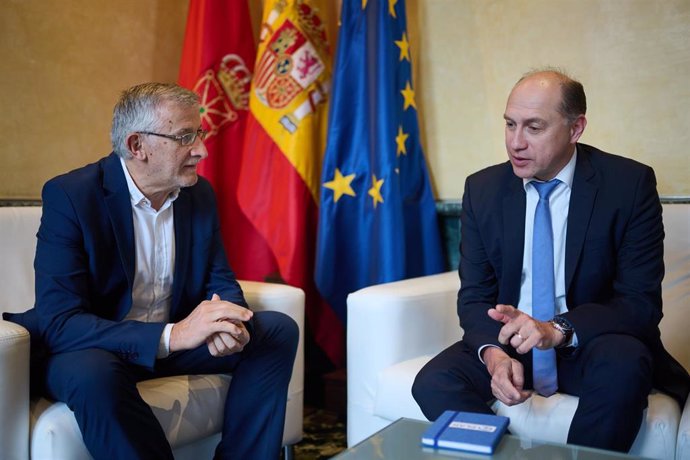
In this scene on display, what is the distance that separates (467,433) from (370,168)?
1813 millimetres

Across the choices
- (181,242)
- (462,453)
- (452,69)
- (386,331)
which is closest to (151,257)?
(181,242)

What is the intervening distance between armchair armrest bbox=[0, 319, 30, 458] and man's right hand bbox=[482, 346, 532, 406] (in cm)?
114

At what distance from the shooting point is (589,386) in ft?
5.60

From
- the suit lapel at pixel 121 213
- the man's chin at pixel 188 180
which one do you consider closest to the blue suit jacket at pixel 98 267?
the suit lapel at pixel 121 213

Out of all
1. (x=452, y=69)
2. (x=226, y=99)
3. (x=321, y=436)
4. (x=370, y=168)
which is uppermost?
(x=452, y=69)

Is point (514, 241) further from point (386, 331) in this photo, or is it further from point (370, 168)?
point (370, 168)

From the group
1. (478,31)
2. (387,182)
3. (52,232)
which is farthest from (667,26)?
(52,232)

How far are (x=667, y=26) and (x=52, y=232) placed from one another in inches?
90.0

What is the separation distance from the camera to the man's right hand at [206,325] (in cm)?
186

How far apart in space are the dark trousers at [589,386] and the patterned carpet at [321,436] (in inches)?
33.4

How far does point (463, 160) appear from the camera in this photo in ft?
10.6

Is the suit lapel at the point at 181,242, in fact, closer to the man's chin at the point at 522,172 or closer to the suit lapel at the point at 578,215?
the man's chin at the point at 522,172

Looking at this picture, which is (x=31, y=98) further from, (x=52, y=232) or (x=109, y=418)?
(x=109, y=418)

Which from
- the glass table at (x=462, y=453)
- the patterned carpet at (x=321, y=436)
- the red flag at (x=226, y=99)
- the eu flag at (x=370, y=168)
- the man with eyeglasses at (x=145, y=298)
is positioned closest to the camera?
the glass table at (x=462, y=453)
